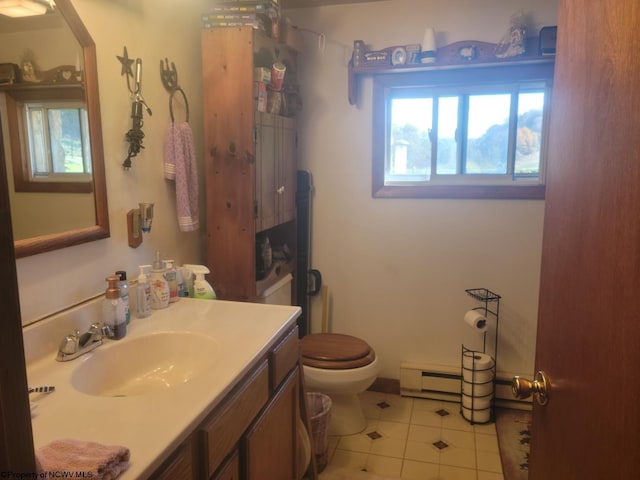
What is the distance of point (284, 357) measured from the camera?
1.56 m

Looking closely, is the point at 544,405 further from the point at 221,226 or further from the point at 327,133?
the point at 327,133

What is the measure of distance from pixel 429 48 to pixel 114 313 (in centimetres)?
198

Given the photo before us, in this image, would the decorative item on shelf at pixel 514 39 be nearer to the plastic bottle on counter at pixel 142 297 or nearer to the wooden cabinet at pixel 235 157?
the wooden cabinet at pixel 235 157

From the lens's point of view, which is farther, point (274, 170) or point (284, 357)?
point (274, 170)

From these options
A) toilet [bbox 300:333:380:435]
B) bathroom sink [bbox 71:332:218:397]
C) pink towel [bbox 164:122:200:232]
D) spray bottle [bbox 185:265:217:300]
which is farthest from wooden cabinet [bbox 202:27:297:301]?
bathroom sink [bbox 71:332:218:397]

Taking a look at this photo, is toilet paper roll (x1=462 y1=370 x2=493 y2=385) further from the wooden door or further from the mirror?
the mirror

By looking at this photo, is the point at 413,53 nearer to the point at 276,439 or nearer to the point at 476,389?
the point at 476,389

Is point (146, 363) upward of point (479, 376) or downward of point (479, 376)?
upward

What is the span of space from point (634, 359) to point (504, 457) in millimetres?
1920

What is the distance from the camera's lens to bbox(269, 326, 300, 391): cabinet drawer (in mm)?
1478

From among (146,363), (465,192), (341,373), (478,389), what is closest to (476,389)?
(478,389)

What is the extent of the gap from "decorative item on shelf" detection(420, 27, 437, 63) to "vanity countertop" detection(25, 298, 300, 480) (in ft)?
5.45

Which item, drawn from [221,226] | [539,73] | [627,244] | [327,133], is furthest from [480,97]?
[627,244]

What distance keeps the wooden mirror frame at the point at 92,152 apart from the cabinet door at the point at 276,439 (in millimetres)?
771
